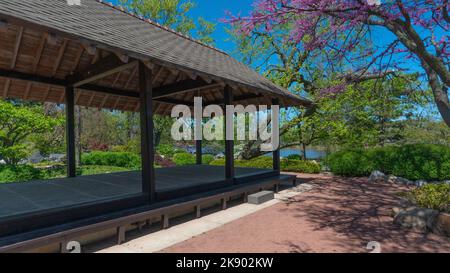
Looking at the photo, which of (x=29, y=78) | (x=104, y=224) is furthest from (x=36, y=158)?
(x=104, y=224)

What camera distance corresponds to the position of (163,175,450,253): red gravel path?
4.05m

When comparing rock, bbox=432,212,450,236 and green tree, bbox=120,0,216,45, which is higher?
green tree, bbox=120,0,216,45

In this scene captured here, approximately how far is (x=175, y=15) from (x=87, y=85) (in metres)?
18.5

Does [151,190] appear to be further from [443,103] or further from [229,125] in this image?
[443,103]

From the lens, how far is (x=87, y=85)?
7578 millimetres

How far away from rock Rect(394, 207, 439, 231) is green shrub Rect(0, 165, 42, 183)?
12.3m

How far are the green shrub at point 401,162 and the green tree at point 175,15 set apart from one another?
17.4 metres

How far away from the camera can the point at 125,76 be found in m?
7.64

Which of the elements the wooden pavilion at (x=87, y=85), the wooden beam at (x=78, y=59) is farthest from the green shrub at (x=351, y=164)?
the wooden beam at (x=78, y=59)

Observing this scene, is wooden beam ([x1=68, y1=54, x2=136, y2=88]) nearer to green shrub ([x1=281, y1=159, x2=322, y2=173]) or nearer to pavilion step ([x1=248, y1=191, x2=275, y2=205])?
pavilion step ([x1=248, y1=191, x2=275, y2=205])

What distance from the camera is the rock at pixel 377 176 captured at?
1080 cm

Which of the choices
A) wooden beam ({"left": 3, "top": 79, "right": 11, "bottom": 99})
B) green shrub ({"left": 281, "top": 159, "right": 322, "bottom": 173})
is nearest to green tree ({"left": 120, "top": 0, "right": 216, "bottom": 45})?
green shrub ({"left": 281, "top": 159, "right": 322, "bottom": 173})
